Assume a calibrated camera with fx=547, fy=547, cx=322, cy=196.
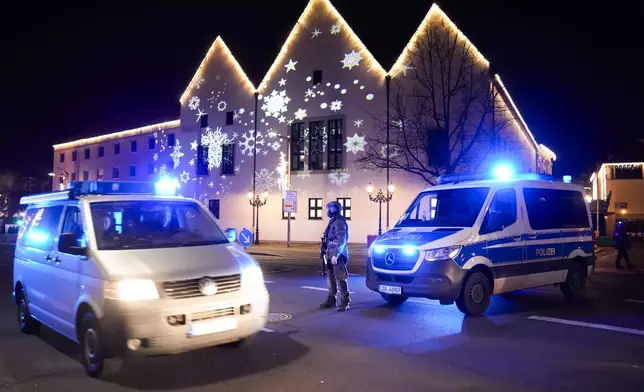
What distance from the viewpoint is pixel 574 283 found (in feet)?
37.5

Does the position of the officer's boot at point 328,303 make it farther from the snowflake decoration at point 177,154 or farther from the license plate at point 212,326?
the snowflake decoration at point 177,154

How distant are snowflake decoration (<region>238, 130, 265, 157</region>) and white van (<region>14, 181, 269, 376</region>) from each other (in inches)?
1244

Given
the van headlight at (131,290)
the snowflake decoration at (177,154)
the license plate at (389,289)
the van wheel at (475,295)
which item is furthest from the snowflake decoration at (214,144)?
the van headlight at (131,290)

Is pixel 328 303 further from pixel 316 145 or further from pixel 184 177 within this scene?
pixel 184 177

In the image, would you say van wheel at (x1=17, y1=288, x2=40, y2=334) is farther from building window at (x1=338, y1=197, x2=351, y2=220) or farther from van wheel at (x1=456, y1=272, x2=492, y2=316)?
building window at (x1=338, y1=197, x2=351, y2=220)

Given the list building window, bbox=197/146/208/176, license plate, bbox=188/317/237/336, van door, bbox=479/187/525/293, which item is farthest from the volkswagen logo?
building window, bbox=197/146/208/176

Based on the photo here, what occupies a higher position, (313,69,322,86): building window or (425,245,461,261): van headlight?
(313,69,322,86): building window

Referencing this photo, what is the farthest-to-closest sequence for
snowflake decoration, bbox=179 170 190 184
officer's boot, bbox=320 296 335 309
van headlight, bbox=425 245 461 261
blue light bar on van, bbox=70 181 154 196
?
snowflake decoration, bbox=179 170 190 184 → officer's boot, bbox=320 296 335 309 → van headlight, bbox=425 245 461 261 → blue light bar on van, bbox=70 181 154 196

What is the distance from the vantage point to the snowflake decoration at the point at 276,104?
1495 inches

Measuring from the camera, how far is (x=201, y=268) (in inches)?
232

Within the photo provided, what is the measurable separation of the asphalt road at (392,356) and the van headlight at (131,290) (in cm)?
93

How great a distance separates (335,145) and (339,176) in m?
2.09

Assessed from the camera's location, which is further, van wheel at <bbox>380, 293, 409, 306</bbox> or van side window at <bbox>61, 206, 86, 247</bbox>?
van wheel at <bbox>380, 293, 409, 306</bbox>

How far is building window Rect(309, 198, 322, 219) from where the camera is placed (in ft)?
120
